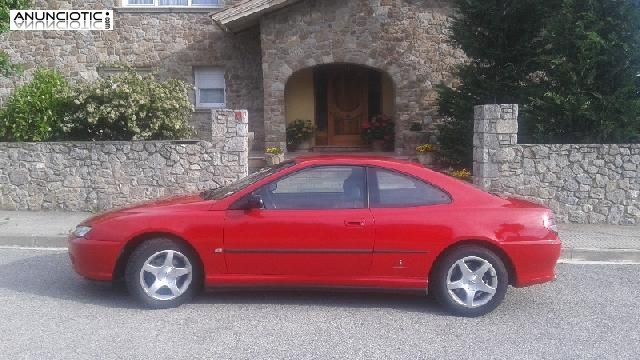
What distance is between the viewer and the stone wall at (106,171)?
10.2 metres

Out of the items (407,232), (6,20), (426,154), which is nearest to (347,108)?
(426,154)

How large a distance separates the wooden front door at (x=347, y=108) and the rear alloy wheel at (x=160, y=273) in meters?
11.7

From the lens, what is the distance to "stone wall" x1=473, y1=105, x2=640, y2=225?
9.66m

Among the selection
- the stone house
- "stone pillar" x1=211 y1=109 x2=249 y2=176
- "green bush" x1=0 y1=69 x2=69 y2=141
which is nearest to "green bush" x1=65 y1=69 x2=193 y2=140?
"green bush" x1=0 y1=69 x2=69 y2=141

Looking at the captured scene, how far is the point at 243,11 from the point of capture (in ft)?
46.2

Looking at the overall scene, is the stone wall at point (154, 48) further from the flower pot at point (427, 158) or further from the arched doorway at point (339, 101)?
the flower pot at point (427, 158)

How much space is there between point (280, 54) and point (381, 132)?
3451 millimetres

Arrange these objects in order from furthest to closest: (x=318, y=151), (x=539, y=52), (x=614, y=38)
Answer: (x=318, y=151) → (x=539, y=52) → (x=614, y=38)

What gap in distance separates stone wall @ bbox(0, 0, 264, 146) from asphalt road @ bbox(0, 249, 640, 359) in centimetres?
1058

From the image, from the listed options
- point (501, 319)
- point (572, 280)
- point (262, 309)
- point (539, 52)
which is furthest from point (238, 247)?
point (539, 52)

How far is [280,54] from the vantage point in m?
14.4

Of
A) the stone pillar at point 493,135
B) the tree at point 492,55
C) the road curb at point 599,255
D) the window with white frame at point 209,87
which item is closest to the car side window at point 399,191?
the road curb at point 599,255

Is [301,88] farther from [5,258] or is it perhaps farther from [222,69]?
[5,258]

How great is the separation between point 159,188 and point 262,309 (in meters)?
5.41
